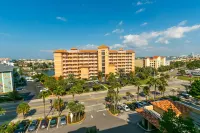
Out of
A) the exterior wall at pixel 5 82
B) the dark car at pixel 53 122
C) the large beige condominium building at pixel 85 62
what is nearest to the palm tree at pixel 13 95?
the exterior wall at pixel 5 82

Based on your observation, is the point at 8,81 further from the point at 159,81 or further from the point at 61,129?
the point at 159,81

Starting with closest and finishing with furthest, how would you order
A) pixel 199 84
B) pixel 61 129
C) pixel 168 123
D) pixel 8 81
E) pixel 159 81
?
pixel 168 123, pixel 61 129, pixel 199 84, pixel 159 81, pixel 8 81

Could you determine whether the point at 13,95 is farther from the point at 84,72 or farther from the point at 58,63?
the point at 84,72

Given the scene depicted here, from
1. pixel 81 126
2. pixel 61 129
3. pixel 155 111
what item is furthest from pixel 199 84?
pixel 61 129

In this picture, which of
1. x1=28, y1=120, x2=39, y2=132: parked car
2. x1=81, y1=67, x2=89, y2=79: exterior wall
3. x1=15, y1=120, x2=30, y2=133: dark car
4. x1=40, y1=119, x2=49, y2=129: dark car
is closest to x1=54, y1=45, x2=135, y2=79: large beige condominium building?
x1=81, y1=67, x2=89, y2=79: exterior wall

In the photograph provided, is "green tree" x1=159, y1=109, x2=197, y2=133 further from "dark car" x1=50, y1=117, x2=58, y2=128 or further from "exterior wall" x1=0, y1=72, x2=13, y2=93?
"exterior wall" x1=0, y1=72, x2=13, y2=93

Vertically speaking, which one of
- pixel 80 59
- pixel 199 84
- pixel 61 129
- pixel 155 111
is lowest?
pixel 61 129

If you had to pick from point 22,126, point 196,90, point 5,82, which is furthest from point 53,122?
point 5,82
